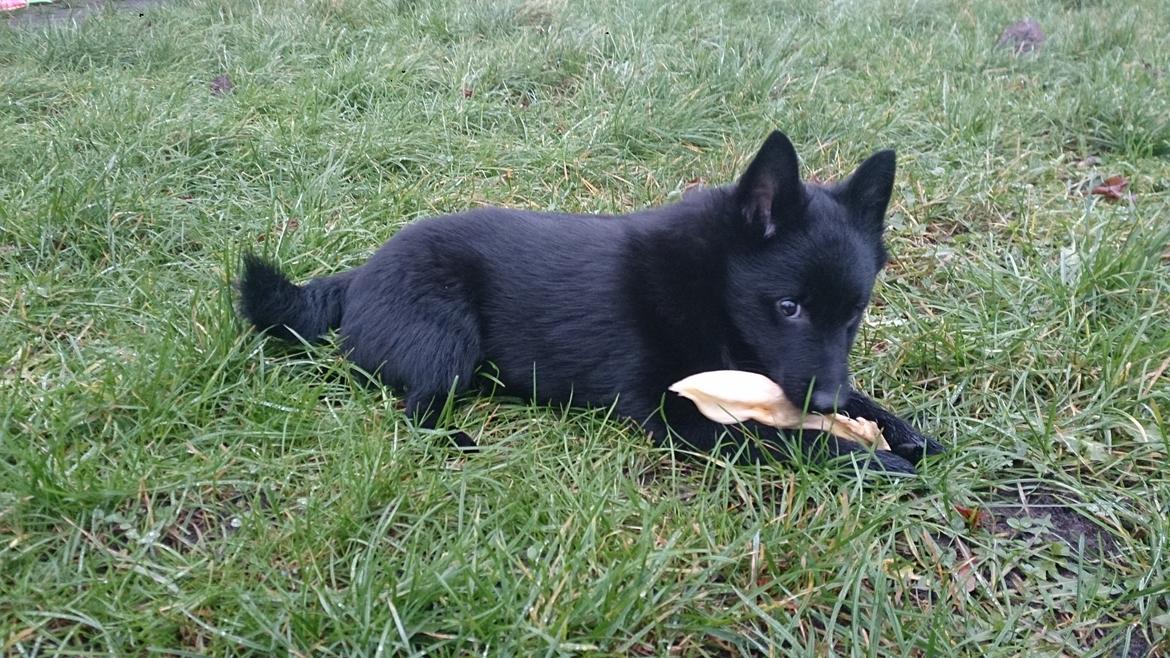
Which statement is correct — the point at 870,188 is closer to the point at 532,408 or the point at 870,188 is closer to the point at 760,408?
the point at 760,408

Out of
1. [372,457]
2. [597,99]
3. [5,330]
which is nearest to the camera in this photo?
[372,457]

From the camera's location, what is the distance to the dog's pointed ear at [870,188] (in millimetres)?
2471

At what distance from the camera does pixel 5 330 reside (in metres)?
2.74

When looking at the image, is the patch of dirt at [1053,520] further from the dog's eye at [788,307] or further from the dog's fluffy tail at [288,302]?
the dog's fluffy tail at [288,302]

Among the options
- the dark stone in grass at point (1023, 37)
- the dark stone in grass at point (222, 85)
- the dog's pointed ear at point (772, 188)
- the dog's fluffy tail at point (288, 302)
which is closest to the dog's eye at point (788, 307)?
the dog's pointed ear at point (772, 188)

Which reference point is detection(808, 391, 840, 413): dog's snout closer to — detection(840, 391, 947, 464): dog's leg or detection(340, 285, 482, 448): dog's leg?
detection(840, 391, 947, 464): dog's leg

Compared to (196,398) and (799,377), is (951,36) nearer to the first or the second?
(799,377)

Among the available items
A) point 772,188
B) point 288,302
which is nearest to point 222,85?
point 288,302

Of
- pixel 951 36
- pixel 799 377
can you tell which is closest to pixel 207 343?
pixel 799 377

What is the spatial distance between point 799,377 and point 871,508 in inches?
14.4

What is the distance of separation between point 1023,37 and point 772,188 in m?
4.50

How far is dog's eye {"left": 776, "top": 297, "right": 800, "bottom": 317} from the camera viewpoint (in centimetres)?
237

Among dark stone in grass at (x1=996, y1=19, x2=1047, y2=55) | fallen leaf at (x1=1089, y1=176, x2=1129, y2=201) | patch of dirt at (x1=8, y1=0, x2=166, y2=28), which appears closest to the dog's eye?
Result: fallen leaf at (x1=1089, y1=176, x2=1129, y2=201)

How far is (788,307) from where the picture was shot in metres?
2.37
